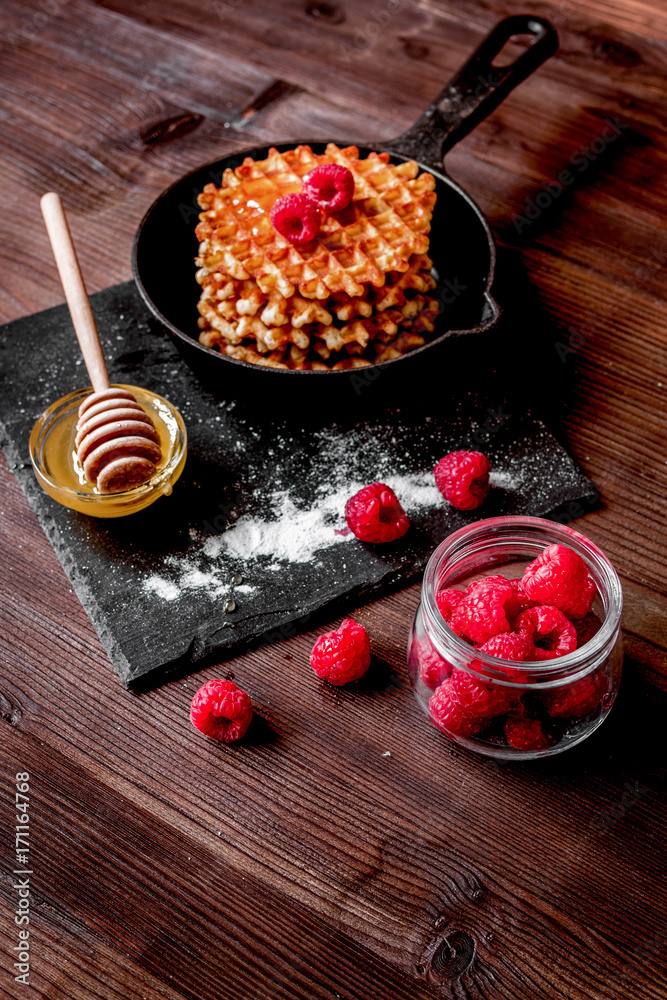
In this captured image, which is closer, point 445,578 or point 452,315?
point 445,578

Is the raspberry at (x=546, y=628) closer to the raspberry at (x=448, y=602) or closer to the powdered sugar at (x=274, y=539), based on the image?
the raspberry at (x=448, y=602)

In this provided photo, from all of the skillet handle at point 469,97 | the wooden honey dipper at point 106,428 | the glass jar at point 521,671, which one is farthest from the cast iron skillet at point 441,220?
the glass jar at point 521,671

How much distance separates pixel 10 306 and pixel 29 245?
0.15m

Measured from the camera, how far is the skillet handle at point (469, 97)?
1.47 metres

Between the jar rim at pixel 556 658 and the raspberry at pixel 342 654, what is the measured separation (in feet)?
0.41

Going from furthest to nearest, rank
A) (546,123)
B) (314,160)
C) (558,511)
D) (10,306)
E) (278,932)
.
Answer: (546,123) → (10,306) → (314,160) → (558,511) → (278,932)

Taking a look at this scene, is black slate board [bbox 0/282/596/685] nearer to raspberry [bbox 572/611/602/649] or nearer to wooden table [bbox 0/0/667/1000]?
wooden table [bbox 0/0/667/1000]

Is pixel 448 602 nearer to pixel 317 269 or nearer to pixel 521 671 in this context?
pixel 521 671

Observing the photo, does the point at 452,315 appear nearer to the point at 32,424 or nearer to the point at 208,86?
the point at 32,424

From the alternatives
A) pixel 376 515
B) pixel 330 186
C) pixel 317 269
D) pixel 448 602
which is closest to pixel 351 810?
pixel 448 602

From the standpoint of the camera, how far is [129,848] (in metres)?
0.97

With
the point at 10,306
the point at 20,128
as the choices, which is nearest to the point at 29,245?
the point at 10,306

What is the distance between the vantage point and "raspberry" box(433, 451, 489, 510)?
1194 mm

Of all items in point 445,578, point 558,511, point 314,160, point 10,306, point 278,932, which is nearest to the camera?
point 278,932
